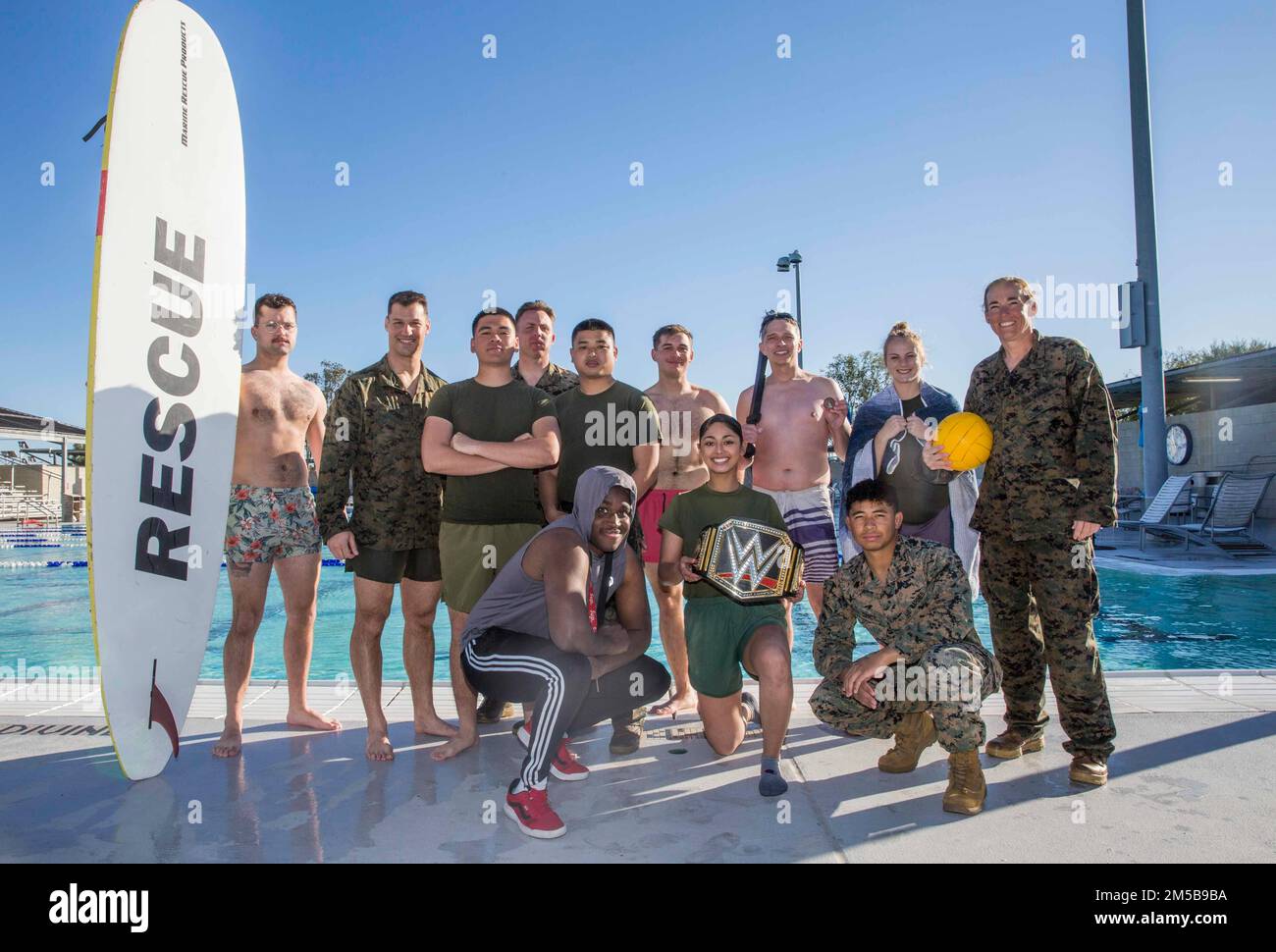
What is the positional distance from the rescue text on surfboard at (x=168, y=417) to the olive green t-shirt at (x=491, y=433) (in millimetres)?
1061

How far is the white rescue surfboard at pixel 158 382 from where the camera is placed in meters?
3.05

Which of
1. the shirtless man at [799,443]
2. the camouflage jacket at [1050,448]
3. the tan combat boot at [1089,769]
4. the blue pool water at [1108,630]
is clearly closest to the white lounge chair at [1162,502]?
the blue pool water at [1108,630]

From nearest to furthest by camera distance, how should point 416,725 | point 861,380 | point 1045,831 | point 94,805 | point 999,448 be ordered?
point 1045,831 < point 94,805 < point 999,448 < point 416,725 < point 861,380

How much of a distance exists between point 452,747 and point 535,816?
915 mm

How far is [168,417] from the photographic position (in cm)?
332

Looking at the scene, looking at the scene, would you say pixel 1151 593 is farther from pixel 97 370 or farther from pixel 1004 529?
pixel 97 370

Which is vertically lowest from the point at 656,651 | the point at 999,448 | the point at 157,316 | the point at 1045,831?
the point at 656,651

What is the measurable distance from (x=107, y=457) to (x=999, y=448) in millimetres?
3645

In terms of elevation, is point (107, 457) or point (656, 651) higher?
point (107, 457)

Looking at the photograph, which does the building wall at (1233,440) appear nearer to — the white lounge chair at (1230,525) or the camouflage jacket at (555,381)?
the white lounge chair at (1230,525)

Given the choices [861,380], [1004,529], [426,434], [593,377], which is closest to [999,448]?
[1004,529]

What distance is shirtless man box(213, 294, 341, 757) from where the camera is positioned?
3672mm

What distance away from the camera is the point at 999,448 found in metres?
3.27
